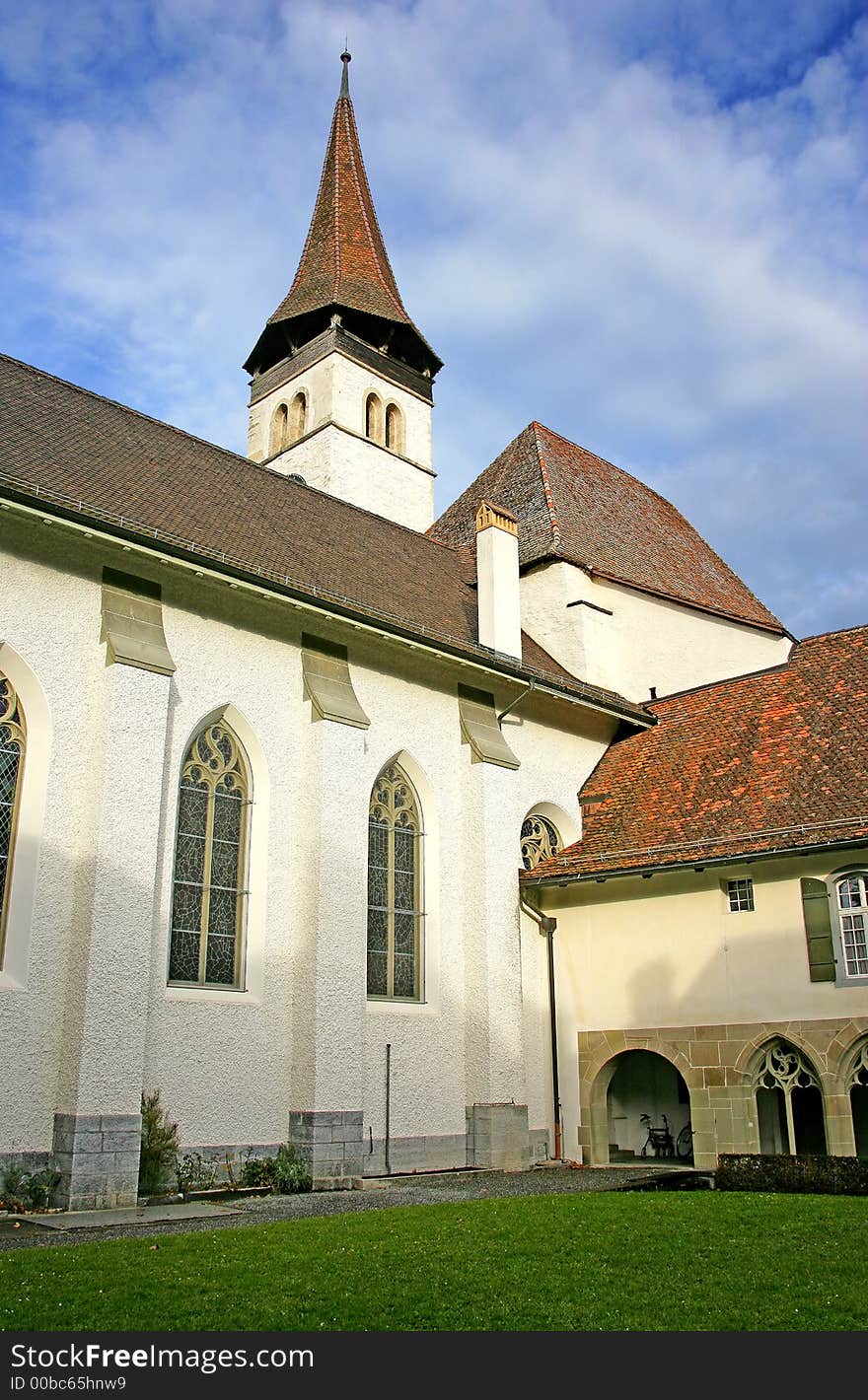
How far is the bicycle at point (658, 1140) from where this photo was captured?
677 inches

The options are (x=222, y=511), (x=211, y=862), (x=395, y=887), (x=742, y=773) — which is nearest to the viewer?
(x=211, y=862)

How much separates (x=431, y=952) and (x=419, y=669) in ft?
12.9

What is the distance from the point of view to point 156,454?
17.2 meters

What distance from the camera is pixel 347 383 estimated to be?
31562mm

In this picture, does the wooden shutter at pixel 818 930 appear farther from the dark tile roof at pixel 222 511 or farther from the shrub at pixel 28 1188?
the shrub at pixel 28 1188

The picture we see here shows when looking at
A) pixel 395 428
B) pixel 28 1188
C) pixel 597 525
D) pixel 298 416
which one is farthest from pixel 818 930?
pixel 298 416

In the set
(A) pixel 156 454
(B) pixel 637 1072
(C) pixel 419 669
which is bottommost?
(B) pixel 637 1072

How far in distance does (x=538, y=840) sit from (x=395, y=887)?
3513mm

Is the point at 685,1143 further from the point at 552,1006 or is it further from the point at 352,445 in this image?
the point at 352,445

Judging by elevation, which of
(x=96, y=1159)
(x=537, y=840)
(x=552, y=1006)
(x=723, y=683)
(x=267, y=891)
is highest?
(x=723, y=683)

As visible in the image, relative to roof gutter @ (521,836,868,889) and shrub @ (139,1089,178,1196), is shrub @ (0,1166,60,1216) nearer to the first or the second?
shrub @ (139,1089,178,1196)

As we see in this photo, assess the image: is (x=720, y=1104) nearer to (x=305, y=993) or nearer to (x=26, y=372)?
(x=305, y=993)

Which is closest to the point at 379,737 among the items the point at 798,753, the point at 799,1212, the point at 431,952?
the point at 431,952

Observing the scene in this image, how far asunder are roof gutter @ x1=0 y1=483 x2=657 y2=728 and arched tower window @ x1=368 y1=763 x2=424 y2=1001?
1.87 metres
